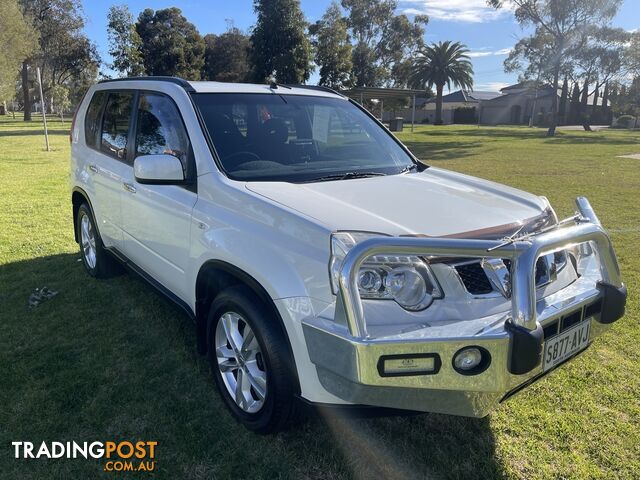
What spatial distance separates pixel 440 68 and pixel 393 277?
59.6m

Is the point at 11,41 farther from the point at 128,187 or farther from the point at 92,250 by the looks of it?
the point at 128,187

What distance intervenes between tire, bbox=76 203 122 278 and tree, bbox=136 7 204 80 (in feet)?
141

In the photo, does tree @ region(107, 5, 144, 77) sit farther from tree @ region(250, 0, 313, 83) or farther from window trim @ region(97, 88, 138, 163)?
window trim @ region(97, 88, 138, 163)

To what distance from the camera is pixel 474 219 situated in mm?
2566

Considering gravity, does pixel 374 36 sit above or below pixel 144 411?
above

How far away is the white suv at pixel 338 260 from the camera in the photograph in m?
2.03

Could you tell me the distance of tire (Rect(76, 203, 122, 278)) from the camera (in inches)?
193

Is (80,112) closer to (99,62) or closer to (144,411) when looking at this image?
(144,411)

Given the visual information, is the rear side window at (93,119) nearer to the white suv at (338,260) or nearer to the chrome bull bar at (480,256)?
the white suv at (338,260)

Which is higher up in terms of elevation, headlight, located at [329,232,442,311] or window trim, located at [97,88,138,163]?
window trim, located at [97,88,138,163]

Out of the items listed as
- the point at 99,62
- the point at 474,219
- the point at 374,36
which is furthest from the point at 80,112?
the point at 374,36

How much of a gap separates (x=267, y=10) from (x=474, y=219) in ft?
118

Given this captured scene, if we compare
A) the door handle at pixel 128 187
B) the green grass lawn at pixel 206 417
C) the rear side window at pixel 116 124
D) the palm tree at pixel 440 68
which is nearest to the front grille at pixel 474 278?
the green grass lawn at pixel 206 417

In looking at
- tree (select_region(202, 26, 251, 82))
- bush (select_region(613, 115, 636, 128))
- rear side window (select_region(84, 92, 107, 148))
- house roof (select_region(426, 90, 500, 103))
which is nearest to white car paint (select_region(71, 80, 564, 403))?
rear side window (select_region(84, 92, 107, 148))
